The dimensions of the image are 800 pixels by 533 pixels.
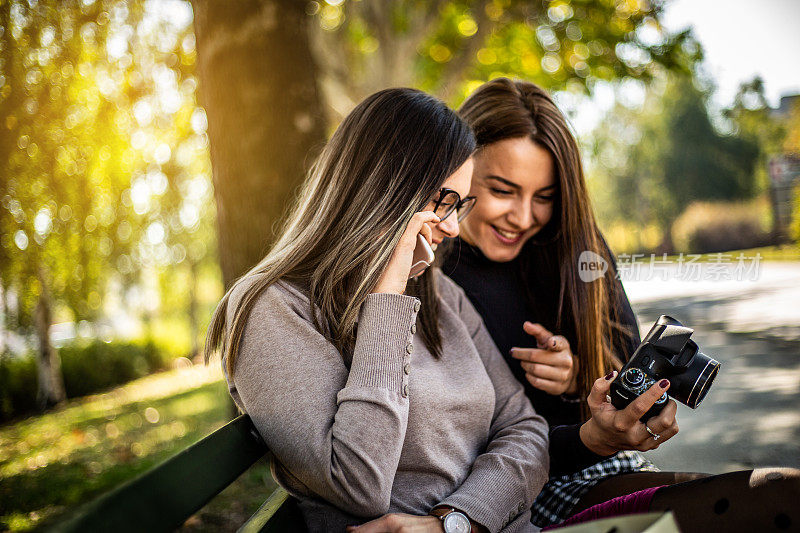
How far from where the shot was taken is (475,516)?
68.0 inches

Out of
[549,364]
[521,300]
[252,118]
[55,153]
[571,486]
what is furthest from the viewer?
[55,153]

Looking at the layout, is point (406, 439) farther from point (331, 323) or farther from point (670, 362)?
point (670, 362)

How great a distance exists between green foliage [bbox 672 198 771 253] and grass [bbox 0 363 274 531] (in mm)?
3763

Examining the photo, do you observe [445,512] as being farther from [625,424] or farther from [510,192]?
[510,192]

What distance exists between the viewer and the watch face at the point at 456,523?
1685 mm

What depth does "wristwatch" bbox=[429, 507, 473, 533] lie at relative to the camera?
5.53ft

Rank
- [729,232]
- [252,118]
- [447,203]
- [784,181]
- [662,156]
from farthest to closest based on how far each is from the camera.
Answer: [662,156]
[729,232]
[784,181]
[252,118]
[447,203]

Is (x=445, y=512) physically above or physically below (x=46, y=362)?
above

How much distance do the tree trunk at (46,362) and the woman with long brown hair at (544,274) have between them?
11118 mm

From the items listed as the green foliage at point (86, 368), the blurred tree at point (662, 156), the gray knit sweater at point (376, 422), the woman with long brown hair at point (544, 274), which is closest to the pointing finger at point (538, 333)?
the woman with long brown hair at point (544, 274)

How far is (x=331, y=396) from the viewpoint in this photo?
5.24ft

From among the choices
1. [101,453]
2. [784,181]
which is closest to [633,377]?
[784,181]

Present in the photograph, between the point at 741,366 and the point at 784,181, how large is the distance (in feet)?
6.39

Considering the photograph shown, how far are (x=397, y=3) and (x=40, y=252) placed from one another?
6602 mm
